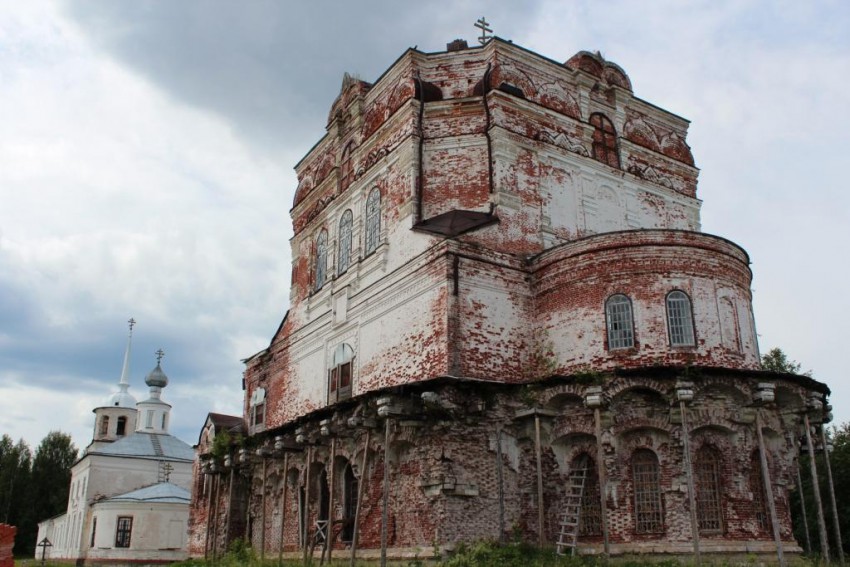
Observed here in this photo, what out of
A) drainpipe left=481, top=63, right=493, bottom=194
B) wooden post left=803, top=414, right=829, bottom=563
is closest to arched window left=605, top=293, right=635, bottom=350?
wooden post left=803, top=414, right=829, bottom=563

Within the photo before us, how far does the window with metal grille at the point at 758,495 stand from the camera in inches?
664

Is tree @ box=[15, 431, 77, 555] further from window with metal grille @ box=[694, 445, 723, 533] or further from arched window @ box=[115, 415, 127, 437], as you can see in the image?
window with metal grille @ box=[694, 445, 723, 533]

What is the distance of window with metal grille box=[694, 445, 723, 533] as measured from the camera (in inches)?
656

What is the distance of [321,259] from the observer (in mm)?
27391

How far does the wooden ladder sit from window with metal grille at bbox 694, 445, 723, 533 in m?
2.34

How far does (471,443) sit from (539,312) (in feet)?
12.4

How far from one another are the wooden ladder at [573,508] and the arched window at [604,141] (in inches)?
398

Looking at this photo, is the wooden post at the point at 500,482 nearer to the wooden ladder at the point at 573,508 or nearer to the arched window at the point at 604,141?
the wooden ladder at the point at 573,508

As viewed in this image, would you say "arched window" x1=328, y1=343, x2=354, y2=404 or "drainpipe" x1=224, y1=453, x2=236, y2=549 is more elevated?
"arched window" x1=328, y1=343, x2=354, y2=404

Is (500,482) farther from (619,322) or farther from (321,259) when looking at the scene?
(321,259)

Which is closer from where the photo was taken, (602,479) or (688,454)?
(688,454)

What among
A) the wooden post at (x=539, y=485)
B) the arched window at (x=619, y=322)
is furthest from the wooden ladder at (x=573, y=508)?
the arched window at (x=619, y=322)

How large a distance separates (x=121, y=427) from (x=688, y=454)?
163 feet

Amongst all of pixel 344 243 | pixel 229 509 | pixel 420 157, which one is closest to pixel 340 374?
pixel 344 243
